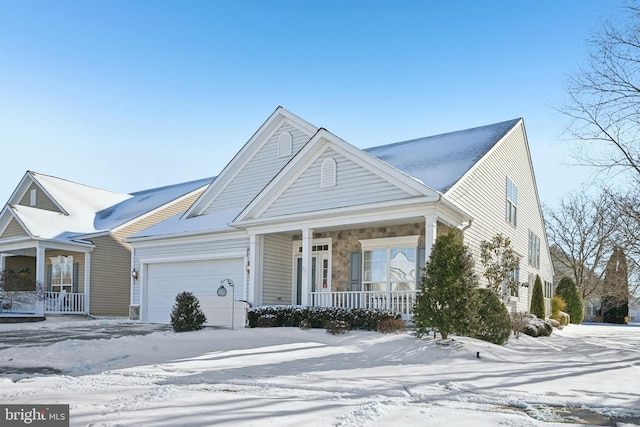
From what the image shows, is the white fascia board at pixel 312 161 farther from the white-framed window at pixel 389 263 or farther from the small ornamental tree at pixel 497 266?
the small ornamental tree at pixel 497 266

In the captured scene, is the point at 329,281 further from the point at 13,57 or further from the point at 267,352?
the point at 13,57

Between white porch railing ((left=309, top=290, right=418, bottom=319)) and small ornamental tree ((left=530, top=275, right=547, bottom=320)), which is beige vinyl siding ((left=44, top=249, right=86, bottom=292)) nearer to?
white porch railing ((left=309, top=290, right=418, bottom=319))

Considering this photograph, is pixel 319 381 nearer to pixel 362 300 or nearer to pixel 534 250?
pixel 362 300

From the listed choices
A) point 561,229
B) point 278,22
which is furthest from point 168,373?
point 561,229

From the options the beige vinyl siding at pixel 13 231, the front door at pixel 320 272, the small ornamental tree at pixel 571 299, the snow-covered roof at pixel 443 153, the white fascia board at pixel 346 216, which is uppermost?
the snow-covered roof at pixel 443 153

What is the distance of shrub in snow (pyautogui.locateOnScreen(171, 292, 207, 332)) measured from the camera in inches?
533

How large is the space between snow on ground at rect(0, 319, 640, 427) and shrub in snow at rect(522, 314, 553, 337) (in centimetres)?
396

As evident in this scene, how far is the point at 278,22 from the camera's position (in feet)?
51.4

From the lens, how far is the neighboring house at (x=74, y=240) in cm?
2194

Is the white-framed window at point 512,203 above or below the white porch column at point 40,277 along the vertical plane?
above

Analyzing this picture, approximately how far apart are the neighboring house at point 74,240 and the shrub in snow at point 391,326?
49.9 ft

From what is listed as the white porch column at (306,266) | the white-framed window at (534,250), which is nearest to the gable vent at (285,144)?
the white porch column at (306,266)

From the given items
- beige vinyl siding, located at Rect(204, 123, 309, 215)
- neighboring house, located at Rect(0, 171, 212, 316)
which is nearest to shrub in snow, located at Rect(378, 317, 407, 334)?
beige vinyl siding, located at Rect(204, 123, 309, 215)

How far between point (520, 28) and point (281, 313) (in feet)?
33.0
